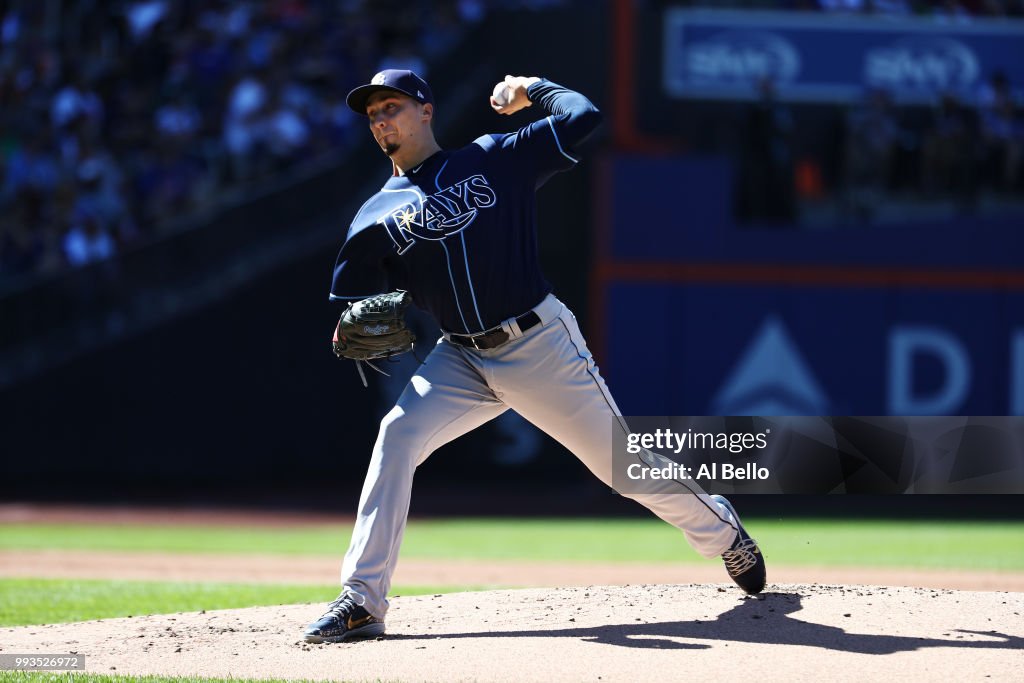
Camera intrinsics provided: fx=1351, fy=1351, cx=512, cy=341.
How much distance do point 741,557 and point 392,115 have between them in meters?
2.19

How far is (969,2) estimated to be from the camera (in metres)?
16.5

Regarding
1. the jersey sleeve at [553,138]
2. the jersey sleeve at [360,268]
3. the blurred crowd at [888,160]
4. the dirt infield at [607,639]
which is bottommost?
the dirt infield at [607,639]

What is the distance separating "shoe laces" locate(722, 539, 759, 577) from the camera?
17.5ft

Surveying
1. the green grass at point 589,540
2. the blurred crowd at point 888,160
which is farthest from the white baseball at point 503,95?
the blurred crowd at point 888,160

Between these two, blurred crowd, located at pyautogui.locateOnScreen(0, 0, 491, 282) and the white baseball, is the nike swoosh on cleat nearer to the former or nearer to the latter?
the white baseball

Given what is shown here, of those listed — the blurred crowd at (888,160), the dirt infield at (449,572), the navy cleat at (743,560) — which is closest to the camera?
the navy cleat at (743,560)

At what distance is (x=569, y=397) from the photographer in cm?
503

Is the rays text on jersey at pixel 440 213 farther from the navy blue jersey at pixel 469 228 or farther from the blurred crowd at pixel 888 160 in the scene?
the blurred crowd at pixel 888 160

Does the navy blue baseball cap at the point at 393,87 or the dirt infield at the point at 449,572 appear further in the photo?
the dirt infield at the point at 449,572

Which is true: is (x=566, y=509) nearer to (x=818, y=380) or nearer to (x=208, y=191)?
(x=818, y=380)

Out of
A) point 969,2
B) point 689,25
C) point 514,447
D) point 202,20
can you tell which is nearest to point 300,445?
point 514,447

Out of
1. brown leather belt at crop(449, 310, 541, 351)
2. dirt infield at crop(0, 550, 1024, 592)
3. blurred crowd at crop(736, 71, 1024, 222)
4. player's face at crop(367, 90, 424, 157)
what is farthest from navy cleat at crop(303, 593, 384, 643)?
blurred crowd at crop(736, 71, 1024, 222)

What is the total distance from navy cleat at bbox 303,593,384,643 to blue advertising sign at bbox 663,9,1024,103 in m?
12.1

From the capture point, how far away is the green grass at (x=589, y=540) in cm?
946
